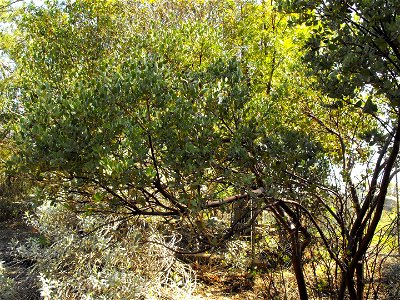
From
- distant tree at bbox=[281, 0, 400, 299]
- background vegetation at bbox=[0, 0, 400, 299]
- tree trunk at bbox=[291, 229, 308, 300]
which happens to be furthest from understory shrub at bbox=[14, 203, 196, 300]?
distant tree at bbox=[281, 0, 400, 299]

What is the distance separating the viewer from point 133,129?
8.69 feet

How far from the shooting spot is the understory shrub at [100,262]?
200 inches

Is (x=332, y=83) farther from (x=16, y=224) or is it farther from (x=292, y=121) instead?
(x=16, y=224)

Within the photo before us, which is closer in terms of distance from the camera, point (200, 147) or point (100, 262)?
point (200, 147)

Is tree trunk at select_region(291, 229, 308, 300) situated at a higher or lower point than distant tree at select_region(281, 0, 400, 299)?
lower

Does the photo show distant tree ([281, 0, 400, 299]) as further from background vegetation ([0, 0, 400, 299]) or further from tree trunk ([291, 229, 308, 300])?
tree trunk ([291, 229, 308, 300])

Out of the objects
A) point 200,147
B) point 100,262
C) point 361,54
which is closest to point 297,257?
point 200,147

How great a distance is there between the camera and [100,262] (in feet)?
18.5

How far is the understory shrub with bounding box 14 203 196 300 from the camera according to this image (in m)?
5.07

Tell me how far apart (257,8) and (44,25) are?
413cm

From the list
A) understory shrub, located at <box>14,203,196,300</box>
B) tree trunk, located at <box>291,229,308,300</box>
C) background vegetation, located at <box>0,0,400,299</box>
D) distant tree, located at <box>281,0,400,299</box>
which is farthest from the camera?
understory shrub, located at <box>14,203,196,300</box>

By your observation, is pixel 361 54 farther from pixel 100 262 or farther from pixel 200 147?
pixel 100 262

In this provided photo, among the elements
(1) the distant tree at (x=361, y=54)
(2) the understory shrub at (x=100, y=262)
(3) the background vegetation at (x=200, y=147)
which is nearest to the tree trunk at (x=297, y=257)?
(3) the background vegetation at (x=200, y=147)

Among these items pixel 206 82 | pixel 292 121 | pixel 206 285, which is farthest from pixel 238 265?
pixel 206 82
